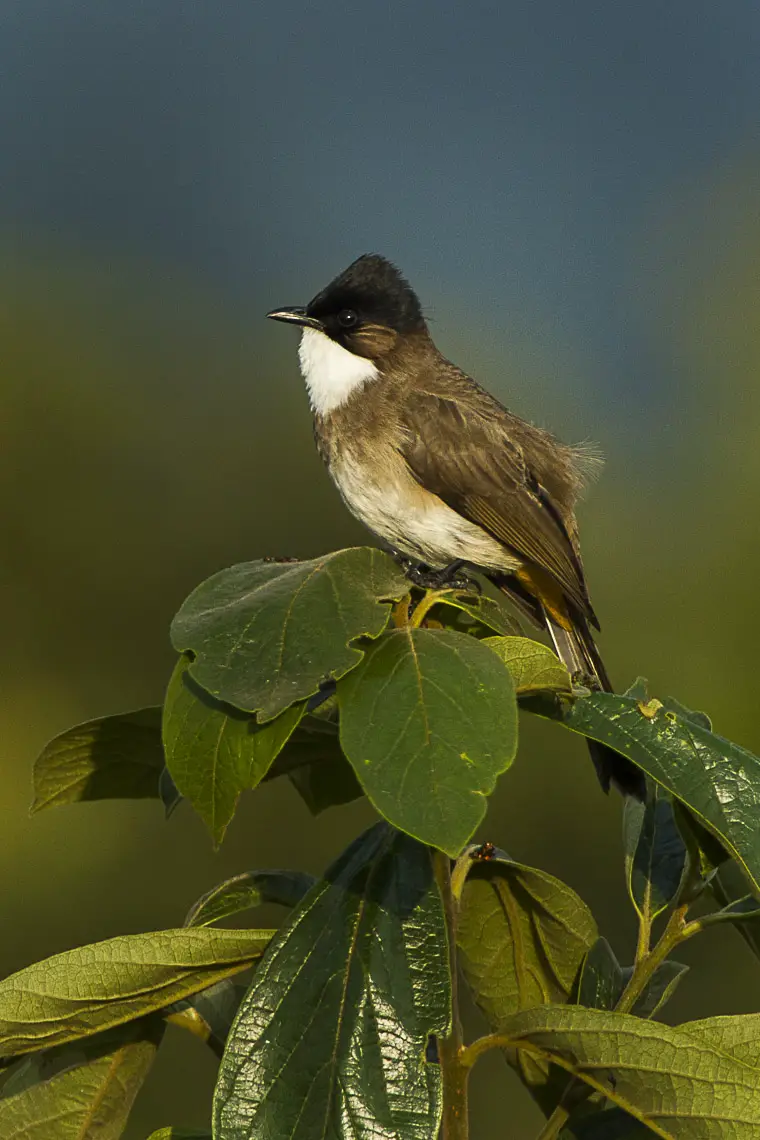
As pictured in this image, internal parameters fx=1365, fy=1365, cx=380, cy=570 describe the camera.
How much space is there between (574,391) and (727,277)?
1197mm

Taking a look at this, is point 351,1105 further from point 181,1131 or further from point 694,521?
point 694,521

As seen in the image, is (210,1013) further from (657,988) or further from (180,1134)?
(657,988)

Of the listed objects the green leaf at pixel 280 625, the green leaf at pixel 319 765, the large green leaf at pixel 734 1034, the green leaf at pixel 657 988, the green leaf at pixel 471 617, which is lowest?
the green leaf at pixel 657 988

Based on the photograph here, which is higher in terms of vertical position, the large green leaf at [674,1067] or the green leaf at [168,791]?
the green leaf at [168,791]

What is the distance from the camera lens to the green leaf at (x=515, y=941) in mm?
1529

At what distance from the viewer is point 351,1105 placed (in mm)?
1226

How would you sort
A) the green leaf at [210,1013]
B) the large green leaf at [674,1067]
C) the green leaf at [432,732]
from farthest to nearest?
the green leaf at [210,1013] → the large green leaf at [674,1067] → the green leaf at [432,732]

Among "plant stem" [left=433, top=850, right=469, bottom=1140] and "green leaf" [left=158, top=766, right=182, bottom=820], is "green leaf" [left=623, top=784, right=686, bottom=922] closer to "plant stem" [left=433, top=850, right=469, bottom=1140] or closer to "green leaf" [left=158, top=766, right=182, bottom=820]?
"plant stem" [left=433, top=850, right=469, bottom=1140]

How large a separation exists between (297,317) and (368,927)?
2.20 meters

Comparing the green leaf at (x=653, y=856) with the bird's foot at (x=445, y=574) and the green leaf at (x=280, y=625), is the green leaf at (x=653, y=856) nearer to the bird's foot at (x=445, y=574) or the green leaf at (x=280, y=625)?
the green leaf at (x=280, y=625)

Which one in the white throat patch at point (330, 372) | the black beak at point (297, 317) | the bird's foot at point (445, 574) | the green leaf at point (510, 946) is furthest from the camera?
the black beak at point (297, 317)

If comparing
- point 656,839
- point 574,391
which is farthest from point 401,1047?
Result: point 574,391

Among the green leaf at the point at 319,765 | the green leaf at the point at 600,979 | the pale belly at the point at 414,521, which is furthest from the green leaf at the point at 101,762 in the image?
the pale belly at the point at 414,521

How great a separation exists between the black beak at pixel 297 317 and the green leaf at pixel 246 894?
201 centimetres
